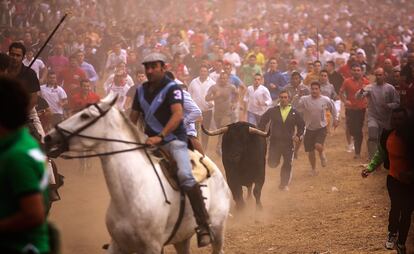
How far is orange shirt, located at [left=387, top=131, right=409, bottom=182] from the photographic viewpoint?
916cm

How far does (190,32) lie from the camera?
104ft

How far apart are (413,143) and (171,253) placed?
140 inches

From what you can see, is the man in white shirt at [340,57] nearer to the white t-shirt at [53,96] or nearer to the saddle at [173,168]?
the white t-shirt at [53,96]

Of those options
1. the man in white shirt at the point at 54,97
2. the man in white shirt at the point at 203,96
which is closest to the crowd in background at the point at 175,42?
the man in white shirt at the point at 203,96

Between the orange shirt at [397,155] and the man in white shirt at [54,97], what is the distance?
8.62 m

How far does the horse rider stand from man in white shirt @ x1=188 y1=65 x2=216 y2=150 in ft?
32.6

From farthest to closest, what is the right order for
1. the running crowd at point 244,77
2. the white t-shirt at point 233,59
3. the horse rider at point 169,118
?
the white t-shirt at point 233,59, the running crowd at point 244,77, the horse rider at point 169,118

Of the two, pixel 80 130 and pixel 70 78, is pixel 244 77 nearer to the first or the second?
pixel 70 78

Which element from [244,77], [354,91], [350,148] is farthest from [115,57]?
[354,91]

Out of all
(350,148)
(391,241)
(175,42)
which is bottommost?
(350,148)

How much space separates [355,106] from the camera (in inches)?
673

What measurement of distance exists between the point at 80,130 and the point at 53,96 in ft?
31.4

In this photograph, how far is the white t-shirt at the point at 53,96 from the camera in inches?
631

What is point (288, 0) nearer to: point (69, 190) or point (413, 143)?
point (69, 190)
